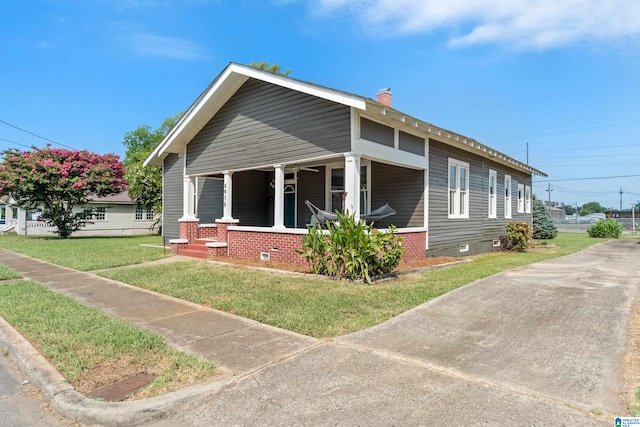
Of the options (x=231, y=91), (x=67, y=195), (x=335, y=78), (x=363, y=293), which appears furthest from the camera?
(x=335, y=78)

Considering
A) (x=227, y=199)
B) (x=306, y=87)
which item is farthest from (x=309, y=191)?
(x=306, y=87)

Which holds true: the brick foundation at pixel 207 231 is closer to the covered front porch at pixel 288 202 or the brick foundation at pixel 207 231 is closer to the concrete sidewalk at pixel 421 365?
the covered front porch at pixel 288 202

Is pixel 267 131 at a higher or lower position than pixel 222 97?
lower

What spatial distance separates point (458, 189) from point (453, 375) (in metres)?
10.9

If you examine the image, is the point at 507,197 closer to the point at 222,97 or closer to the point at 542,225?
the point at 542,225

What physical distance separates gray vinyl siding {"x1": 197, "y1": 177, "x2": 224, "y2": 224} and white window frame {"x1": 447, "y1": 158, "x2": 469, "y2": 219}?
8625 mm

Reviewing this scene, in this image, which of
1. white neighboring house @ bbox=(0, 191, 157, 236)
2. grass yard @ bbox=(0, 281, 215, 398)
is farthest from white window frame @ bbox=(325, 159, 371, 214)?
white neighboring house @ bbox=(0, 191, 157, 236)

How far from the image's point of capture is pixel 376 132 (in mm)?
9680

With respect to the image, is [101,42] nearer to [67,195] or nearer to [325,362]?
[67,195]

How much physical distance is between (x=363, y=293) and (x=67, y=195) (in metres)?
20.1

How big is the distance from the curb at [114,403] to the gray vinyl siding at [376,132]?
7104 mm

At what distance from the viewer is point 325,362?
3713 millimetres

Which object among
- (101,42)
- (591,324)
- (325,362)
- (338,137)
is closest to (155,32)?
(101,42)

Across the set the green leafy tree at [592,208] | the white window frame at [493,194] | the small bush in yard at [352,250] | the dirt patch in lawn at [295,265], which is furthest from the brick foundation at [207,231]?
the green leafy tree at [592,208]
